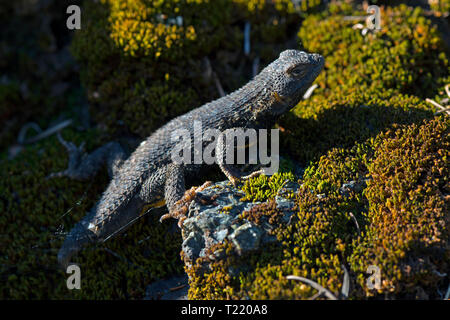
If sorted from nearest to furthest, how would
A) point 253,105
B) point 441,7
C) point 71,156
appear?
point 253,105 < point 71,156 < point 441,7

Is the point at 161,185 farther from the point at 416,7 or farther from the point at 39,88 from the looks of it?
the point at 416,7

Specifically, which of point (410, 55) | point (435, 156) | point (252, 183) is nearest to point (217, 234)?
A: point (252, 183)

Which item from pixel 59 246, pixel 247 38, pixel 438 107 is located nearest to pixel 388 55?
pixel 438 107

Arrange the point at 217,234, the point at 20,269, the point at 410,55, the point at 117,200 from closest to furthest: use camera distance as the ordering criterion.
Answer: the point at 217,234
the point at 117,200
the point at 20,269
the point at 410,55

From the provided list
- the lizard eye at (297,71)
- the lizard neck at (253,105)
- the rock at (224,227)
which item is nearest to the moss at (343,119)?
the lizard neck at (253,105)

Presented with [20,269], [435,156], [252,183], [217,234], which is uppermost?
[435,156]

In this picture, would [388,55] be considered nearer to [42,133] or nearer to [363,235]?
[363,235]
